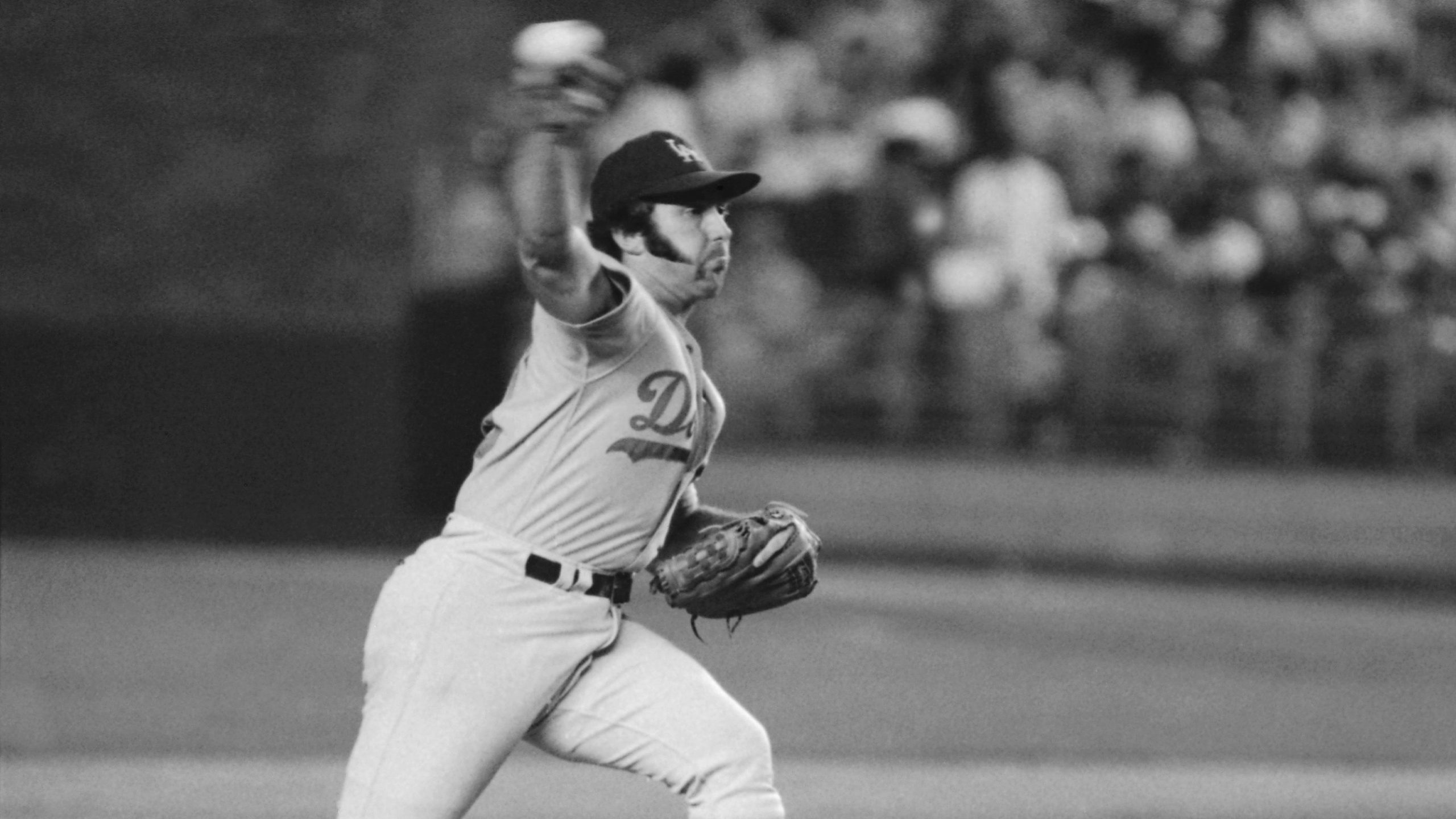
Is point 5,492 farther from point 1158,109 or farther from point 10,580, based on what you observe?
point 1158,109

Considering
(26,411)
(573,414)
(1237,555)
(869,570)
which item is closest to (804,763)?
(573,414)

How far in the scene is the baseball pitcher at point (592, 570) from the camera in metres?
4.12

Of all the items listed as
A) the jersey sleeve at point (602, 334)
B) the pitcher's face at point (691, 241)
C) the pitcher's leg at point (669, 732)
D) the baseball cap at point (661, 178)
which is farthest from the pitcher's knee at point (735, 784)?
the baseball cap at point (661, 178)

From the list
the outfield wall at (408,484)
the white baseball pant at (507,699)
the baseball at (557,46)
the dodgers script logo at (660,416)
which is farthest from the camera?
the outfield wall at (408,484)

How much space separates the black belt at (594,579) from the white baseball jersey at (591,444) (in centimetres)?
3

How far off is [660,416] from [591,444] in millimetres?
144

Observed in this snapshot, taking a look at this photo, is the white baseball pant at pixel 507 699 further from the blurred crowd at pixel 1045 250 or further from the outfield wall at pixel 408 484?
the outfield wall at pixel 408 484

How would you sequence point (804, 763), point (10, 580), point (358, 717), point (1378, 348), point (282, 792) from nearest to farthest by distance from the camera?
point (282, 792)
point (804, 763)
point (358, 717)
point (10, 580)
point (1378, 348)

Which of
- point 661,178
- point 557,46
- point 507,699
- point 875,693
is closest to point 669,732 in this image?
point 507,699

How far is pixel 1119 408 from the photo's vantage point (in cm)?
1310

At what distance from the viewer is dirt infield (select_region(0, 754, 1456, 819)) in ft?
23.1

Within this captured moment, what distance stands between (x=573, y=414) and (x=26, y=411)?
32.5 ft

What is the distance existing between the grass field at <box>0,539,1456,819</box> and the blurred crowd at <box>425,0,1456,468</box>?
3.52 feet

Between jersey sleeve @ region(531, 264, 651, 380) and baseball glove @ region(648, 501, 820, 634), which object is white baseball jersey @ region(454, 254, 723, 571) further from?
baseball glove @ region(648, 501, 820, 634)
